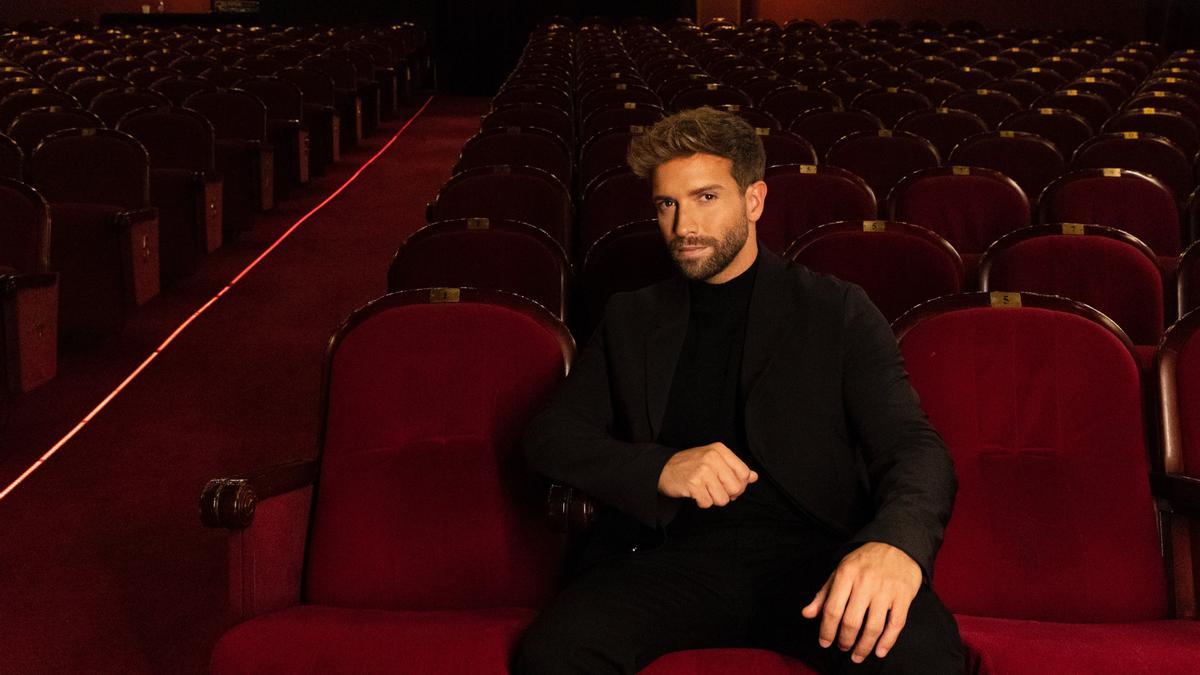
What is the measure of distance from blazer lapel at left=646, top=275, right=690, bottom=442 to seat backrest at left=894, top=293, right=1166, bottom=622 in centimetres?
42

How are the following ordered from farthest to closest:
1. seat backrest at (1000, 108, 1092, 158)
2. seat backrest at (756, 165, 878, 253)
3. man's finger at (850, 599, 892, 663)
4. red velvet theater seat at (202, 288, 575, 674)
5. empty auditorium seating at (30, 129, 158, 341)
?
seat backrest at (1000, 108, 1092, 158)
empty auditorium seating at (30, 129, 158, 341)
seat backrest at (756, 165, 878, 253)
red velvet theater seat at (202, 288, 575, 674)
man's finger at (850, 599, 892, 663)

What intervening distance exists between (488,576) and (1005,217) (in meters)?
2.58

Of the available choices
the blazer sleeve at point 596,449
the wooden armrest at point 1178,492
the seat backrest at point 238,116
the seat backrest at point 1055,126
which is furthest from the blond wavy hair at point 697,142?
the seat backrest at point 238,116

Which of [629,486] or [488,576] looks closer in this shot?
[629,486]

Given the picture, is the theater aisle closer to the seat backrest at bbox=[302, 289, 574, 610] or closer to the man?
the seat backrest at bbox=[302, 289, 574, 610]

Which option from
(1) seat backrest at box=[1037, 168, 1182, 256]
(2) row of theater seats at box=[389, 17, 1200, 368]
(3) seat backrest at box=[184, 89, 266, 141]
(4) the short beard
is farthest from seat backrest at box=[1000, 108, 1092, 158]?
(4) the short beard

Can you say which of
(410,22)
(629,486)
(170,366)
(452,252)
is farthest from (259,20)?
(629,486)

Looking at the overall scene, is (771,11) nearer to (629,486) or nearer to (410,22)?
(410,22)

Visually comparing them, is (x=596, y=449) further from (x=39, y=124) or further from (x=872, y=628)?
(x=39, y=124)

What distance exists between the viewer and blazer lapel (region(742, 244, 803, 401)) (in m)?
2.15

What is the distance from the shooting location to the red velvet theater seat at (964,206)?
14.2ft

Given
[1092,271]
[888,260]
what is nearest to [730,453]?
[888,260]

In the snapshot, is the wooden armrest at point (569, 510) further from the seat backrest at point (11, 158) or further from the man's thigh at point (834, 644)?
the seat backrest at point (11, 158)

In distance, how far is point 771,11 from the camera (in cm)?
2336
